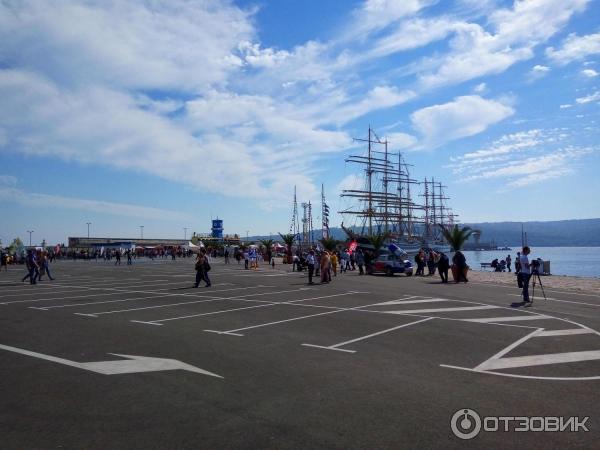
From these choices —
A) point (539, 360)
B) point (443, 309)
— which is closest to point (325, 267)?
point (443, 309)

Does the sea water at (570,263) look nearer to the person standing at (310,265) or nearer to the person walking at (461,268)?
the person walking at (461,268)

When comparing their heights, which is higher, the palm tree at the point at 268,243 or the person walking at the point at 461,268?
the palm tree at the point at 268,243

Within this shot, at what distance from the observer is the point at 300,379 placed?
6.43 metres

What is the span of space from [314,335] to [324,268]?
503 inches

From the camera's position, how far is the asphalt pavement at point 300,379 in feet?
15.0

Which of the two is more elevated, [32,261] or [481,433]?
[32,261]

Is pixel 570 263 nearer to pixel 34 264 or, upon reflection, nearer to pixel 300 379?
pixel 34 264

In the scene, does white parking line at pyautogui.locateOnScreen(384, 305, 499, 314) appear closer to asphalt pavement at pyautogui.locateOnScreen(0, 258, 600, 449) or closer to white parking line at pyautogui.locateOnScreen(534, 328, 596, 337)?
asphalt pavement at pyautogui.locateOnScreen(0, 258, 600, 449)

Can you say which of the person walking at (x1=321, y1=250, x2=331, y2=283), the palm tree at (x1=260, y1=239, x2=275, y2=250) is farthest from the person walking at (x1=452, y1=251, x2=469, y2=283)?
the palm tree at (x1=260, y1=239, x2=275, y2=250)

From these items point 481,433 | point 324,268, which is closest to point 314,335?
point 481,433

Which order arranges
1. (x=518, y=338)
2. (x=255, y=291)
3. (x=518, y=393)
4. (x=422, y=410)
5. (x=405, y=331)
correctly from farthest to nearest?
(x=255, y=291), (x=405, y=331), (x=518, y=338), (x=518, y=393), (x=422, y=410)

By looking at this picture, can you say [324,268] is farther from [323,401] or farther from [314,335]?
[323,401]

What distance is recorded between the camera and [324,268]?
73.6 ft

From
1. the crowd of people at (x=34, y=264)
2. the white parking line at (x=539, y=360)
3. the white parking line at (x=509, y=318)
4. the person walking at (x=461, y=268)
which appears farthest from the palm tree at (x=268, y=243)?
the white parking line at (x=539, y=360)
